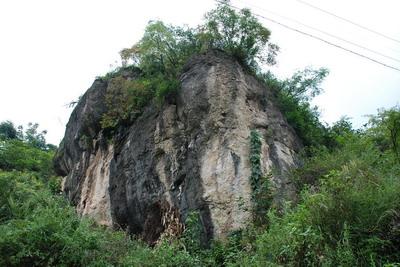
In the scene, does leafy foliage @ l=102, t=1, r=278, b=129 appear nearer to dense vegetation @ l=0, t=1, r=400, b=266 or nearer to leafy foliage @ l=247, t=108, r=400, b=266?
dense vegetation @ l=0, t=1, r=400, b=266

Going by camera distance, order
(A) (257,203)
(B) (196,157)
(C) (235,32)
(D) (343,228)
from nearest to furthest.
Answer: (D) (343,228), (A) (257,203), (B) (196,157), (C) (235,32)

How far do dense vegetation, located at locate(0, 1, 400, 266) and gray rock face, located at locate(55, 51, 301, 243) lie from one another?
44 centimetres

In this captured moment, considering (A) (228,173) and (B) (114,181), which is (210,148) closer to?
(A) (228,173)

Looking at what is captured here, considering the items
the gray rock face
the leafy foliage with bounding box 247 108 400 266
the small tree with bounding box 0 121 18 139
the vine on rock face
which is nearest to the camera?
the leafy foliage with bounding box 247 108 400 266

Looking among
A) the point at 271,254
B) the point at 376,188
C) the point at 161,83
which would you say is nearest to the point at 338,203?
the point at 376,188

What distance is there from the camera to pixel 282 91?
18.9 meters

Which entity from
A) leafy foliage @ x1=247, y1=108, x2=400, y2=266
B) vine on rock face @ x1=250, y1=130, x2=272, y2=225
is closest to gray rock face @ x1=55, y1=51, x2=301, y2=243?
vine on rock face @ x1=250, y1=130, x2=272, y2=225

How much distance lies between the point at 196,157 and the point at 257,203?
8.10 feet

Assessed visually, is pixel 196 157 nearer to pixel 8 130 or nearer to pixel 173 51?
pixel 173 51

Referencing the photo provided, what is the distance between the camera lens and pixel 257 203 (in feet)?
36.6

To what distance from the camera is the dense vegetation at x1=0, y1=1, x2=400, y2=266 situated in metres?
7.37

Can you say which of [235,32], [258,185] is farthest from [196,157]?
[235,32]

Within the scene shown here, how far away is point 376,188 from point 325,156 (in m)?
4.85

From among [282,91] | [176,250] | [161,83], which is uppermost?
[282,91]
